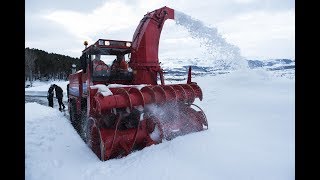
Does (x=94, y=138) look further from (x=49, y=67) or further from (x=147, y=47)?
(x=49, y=67)

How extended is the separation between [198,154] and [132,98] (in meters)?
1.67

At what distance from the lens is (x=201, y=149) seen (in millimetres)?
5453

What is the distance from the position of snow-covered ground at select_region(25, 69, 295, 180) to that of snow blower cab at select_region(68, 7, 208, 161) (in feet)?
1.27

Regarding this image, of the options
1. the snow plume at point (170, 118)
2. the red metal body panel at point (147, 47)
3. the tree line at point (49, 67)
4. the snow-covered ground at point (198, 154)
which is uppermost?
the tree line at point (49, 67)

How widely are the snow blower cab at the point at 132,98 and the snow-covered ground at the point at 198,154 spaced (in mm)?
387

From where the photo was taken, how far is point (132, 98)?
5770 millimetres

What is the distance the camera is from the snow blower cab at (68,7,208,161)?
5754 millimetres

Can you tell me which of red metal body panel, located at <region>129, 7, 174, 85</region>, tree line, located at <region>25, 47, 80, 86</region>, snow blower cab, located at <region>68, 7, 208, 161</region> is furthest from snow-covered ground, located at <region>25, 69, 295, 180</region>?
tree line, located at <region>25, 47, 80, 86</region>

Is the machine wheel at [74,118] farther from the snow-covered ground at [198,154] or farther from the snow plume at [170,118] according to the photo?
the snow plume at [170,118]

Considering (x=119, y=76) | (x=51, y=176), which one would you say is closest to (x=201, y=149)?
(x=51, y=176)

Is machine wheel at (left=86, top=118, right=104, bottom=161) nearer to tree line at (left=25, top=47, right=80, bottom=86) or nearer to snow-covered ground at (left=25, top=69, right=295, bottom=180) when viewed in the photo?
snow-covered ground at (left=25, top=69, right=295, bottom=180)

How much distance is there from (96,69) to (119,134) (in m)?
2.40

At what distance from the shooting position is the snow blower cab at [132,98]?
575 cm

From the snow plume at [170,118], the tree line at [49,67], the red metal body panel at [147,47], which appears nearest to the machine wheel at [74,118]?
the red metal body panel at [147,47]
